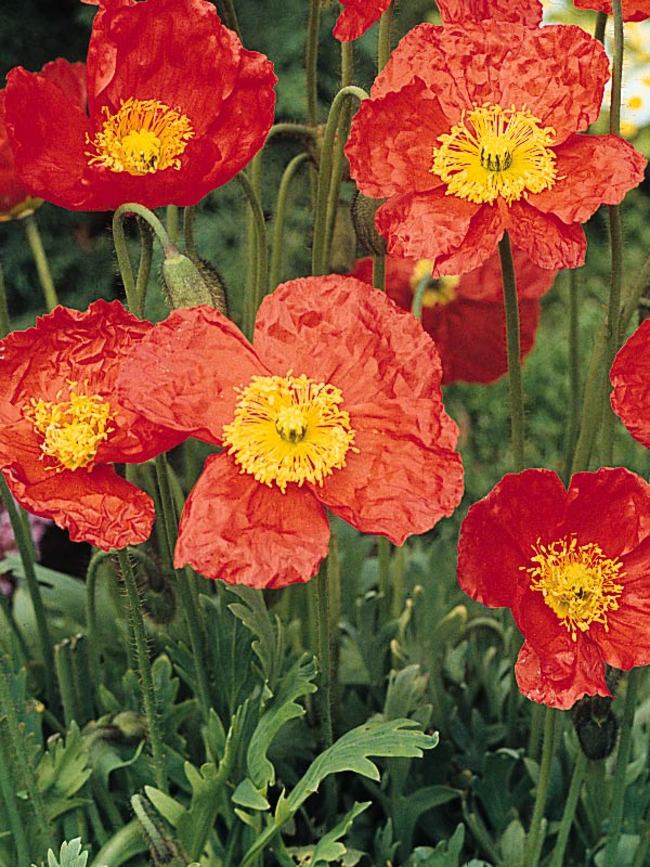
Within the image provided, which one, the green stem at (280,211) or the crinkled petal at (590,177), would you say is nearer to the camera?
the crinkled petal at (590,177)

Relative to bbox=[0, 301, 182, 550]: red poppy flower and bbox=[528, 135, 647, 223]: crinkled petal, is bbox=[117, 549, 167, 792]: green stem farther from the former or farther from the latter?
bbox=[528, 135, 647, 223]: crinkled petal

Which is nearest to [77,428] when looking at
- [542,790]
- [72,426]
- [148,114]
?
[72,426]

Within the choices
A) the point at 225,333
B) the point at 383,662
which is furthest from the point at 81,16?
the point at 225,333

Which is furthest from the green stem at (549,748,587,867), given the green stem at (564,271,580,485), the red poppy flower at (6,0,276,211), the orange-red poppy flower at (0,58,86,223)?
the orange-red poppy flower at (0,58,86,223)

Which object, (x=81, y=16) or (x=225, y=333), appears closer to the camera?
(x=225, y=333)

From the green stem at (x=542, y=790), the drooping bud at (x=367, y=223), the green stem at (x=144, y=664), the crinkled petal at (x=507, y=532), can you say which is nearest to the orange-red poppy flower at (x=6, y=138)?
the drooping bud at (x=367, y=223)

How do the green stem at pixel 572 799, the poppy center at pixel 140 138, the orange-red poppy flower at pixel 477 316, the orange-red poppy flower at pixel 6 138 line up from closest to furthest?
the poppy center at pixel 140 138, the green stem at pixel 572 799, the orange-red poppy flower at pixel 6 138, the orange-red poppy flower at pixel 477 316

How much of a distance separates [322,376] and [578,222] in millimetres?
202

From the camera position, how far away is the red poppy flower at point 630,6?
94 cm

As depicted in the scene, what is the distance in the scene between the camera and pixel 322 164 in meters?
0.96

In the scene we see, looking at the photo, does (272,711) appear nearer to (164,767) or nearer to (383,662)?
(164,767)

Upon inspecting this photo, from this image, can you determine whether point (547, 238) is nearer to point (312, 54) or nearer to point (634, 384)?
point (634, 384)

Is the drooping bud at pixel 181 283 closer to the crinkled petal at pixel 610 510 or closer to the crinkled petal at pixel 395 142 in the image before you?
the crinkled petal at pixel 395 142

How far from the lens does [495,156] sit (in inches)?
34.3
